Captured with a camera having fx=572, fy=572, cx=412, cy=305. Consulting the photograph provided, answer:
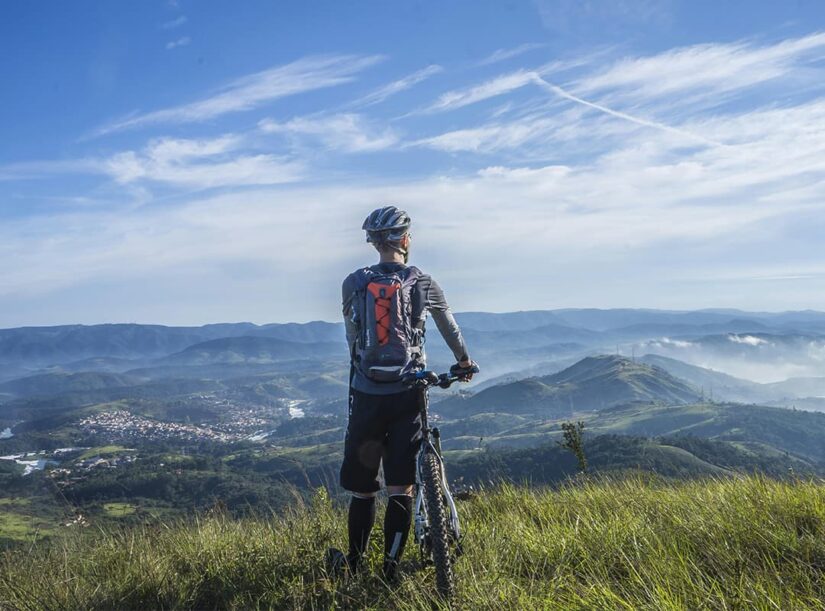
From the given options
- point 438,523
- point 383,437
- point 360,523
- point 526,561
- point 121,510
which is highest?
point 383,437

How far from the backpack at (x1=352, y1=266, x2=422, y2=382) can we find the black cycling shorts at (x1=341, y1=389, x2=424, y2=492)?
8.6 inches

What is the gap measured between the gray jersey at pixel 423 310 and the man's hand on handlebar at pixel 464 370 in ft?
0.24

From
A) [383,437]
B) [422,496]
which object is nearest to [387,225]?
[383,437]

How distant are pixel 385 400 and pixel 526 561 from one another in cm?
168

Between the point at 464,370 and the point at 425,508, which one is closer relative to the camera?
the point at 425,508

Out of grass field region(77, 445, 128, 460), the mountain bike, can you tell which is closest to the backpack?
the mountain bike

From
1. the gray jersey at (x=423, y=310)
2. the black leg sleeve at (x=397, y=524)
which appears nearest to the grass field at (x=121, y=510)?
the black leg sleeve at (x=397, y=524)

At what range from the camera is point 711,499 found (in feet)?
16.9

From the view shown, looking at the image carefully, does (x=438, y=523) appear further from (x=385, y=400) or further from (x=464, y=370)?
(x=464, y=370)

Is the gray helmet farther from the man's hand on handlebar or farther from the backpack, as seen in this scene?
the man's hand on handlebar

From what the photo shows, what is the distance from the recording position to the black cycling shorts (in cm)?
477

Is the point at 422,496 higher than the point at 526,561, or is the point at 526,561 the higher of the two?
the point at 422,496

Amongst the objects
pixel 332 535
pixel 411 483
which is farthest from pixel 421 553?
pixel 332 535

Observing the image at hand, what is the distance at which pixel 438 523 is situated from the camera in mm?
4172
